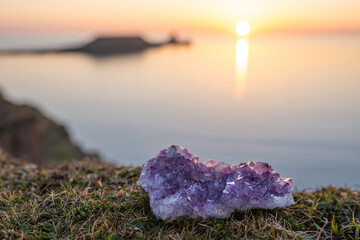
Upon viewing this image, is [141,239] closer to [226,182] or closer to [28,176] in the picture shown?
[226,182]

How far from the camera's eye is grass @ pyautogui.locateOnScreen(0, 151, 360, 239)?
3338 mm

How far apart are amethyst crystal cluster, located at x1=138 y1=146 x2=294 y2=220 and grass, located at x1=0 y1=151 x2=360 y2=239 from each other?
0.12 m

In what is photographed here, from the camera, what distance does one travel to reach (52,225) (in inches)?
138

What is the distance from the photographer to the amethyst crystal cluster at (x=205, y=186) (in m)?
3.48

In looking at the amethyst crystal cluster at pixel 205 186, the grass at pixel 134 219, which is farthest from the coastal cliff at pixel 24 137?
the amethyst crystal cluster at pixel 205 186

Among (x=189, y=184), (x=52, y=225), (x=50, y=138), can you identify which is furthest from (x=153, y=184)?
(x=50, y=138)

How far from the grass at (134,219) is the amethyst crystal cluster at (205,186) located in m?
0.12

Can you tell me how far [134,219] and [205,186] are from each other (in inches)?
30.7

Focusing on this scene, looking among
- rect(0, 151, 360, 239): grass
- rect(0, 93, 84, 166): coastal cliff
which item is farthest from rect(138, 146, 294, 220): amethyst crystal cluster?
rect(0, 93, 84, 166): coastal cliff

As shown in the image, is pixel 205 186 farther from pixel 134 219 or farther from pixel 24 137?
pixel 24 137

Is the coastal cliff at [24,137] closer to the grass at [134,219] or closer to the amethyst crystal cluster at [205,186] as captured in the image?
the grass at [134,219]

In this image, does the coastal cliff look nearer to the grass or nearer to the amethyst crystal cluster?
the grass

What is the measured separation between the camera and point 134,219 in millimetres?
3506

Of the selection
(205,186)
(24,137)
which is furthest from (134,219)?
(24,137)
